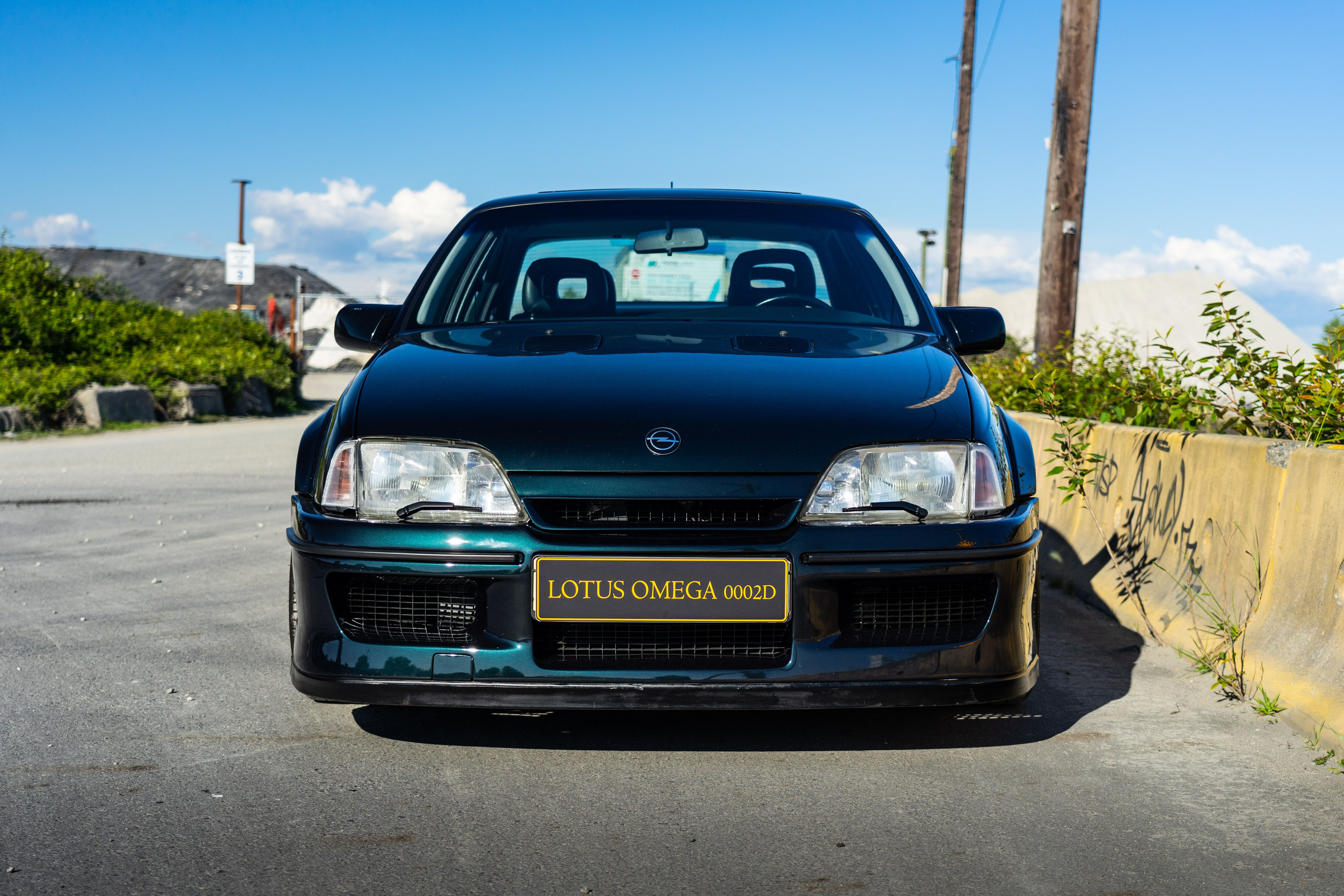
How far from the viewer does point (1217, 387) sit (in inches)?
212

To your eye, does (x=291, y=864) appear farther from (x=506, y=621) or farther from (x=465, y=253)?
(x=465, y=253)

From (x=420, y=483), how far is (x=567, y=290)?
141 cm

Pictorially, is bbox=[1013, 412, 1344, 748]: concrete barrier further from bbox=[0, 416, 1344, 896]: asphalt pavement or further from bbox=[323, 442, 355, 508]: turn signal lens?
bbox=[323, 442, 355, 508]: turn signal lens

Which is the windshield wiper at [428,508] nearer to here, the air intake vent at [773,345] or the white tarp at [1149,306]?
the air intake vent at [773,345]

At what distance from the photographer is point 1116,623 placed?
501 centimetres

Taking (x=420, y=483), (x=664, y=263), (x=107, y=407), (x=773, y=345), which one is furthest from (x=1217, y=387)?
(x=107, y=407)

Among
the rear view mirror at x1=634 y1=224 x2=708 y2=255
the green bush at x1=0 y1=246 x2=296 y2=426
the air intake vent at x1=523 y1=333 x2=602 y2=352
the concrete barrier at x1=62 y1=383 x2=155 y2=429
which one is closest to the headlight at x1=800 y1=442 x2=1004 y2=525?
the air intake vent at x1=523 y1=333 x2=602 y2=352

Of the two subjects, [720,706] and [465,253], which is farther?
[465,253]

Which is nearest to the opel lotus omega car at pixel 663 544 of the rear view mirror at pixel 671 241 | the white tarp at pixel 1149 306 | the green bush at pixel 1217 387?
the rear view mirror at pixel 671 241

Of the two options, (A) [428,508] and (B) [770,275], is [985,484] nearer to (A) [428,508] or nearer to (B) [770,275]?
(A) [428,508]

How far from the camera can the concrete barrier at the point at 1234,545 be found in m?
3.62

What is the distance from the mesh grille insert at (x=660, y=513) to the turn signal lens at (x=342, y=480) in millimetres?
465

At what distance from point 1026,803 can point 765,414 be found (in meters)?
1.10

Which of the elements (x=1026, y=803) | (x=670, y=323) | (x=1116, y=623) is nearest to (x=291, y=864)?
(x=1026, y=803)
